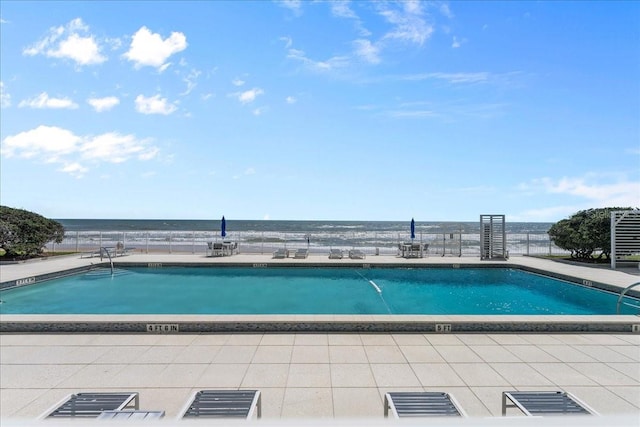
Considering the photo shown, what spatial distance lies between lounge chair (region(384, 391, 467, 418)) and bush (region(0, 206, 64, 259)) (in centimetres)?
1544

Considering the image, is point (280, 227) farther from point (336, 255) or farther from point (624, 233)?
point (624, 233)

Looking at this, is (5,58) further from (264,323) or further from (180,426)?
(180,426)

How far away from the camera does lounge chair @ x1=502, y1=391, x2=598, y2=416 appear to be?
2561mm

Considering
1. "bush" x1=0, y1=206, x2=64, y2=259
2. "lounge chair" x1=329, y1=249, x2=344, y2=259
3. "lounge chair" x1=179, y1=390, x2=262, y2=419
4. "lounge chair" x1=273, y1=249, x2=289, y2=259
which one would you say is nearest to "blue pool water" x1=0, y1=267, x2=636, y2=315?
"lounge chair" x1=329, y1=249, x2=344, y2=259

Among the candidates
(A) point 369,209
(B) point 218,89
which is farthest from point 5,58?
(A) point 369,209

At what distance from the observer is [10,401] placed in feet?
11.5

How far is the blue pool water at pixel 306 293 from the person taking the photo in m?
8.10

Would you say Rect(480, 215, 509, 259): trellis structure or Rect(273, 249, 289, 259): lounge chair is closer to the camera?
Rect(273, 249, 289, 259): lounge chair

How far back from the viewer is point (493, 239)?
14945 mm

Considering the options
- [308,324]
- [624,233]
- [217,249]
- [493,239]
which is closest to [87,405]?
[308,324]

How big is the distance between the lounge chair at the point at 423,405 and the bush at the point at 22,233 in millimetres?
15438

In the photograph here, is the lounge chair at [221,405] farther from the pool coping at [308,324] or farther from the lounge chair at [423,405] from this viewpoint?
the pool coping at [308,324]

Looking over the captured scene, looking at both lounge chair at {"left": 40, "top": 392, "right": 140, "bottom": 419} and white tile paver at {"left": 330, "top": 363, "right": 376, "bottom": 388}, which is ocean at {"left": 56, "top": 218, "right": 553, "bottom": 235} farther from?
lounge chair at {"left": 40, "top": 392, "right": 140, "bottom": 419}

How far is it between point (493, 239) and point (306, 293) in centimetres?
884
